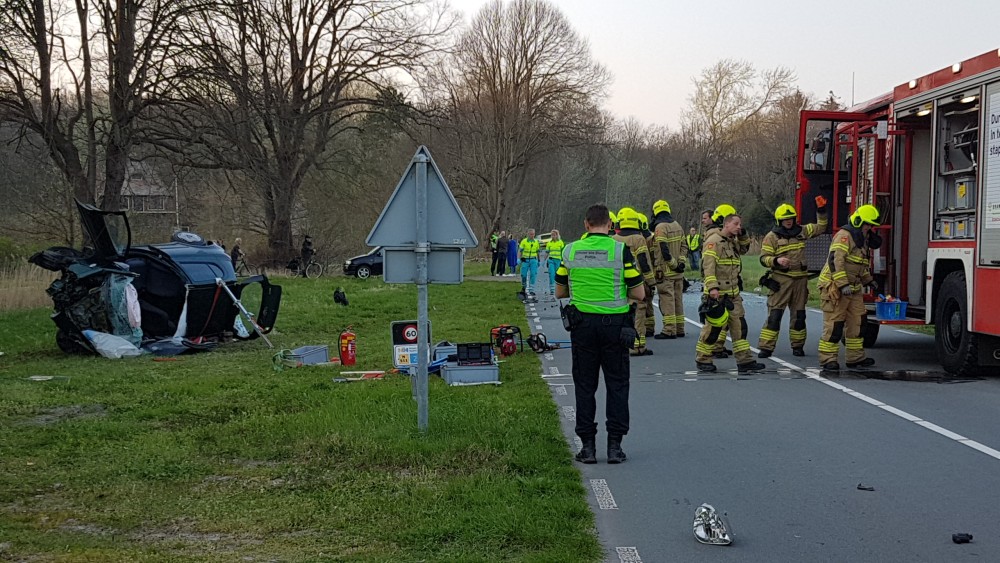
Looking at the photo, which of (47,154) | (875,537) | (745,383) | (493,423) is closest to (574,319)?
(493,423)

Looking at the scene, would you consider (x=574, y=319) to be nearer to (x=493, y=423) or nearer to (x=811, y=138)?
(x=493, y=423)

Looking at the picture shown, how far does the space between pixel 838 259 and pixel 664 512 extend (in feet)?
20.6

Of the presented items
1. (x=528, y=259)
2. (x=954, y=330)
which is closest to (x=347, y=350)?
(x=954, y=330)

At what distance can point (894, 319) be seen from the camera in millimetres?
11977

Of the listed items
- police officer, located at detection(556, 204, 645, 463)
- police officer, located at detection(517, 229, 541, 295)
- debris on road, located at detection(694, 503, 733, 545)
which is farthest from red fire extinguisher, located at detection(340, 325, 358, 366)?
police officer, located at detection(517, 229, 541, 295)

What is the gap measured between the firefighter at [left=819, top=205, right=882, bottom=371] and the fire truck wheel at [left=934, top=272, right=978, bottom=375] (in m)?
0.80

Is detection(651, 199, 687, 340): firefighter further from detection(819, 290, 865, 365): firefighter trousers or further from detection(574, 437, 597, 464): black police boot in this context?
detection(574, 437, 597, 464): black police boot

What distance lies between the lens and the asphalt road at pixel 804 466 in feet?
17.0

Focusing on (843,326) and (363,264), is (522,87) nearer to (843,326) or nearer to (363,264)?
(363,264)

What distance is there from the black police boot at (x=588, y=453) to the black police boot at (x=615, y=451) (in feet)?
0.38

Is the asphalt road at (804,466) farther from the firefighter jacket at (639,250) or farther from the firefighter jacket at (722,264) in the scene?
the firefighter jacket at (639,250)

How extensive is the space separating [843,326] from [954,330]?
1175 mm

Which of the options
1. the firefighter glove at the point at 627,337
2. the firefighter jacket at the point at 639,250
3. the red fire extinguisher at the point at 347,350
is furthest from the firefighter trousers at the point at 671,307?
the firefighter glove at the point at 627,337

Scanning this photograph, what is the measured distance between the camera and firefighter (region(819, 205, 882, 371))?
1109cm
